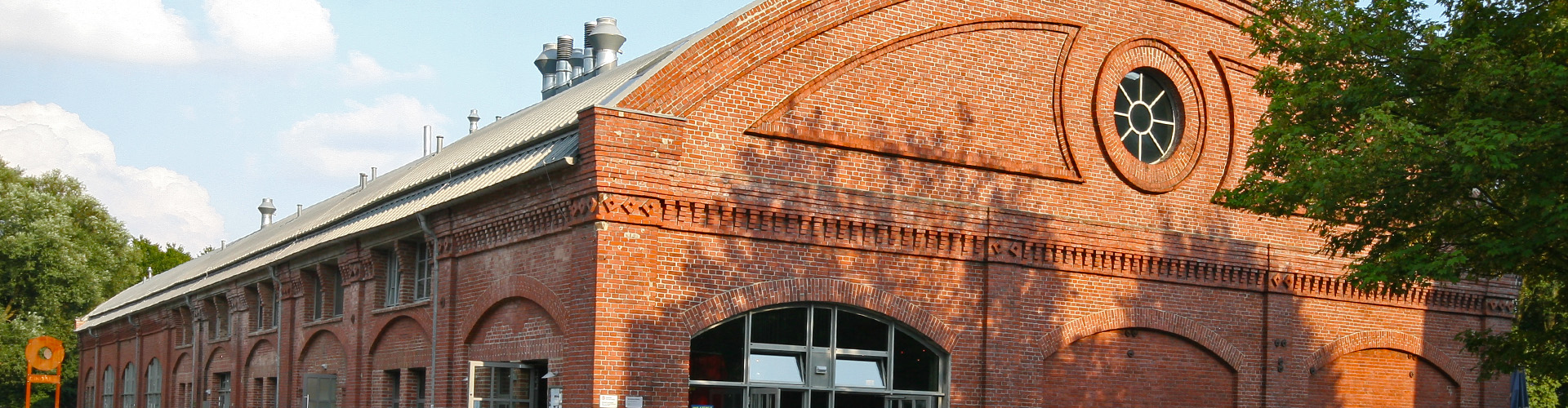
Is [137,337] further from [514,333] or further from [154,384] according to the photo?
[514,333]

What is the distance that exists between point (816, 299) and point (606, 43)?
53.7 ft

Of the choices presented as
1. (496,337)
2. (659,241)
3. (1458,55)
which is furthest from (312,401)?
(1458,55)

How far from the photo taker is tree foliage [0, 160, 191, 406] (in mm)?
51031

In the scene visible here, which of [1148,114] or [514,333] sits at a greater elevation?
[1148,114]

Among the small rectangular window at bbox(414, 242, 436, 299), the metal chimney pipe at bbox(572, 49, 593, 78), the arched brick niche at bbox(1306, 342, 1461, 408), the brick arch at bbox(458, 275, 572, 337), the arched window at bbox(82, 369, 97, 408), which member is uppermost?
the metal chimney pipe at bbox(572, 49, 593, 78)

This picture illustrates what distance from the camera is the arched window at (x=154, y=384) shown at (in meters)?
39.6

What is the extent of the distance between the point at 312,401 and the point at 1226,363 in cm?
1451

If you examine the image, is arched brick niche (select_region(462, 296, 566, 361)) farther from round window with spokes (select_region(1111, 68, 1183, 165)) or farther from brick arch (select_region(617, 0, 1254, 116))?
round window with spokes (select_region(1111, 68, 1183, 165))

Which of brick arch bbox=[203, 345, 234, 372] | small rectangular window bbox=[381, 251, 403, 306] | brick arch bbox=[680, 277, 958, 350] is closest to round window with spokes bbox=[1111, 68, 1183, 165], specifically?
brick arch bbox=[680, 277, 958, 350]

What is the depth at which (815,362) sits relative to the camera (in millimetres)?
18234

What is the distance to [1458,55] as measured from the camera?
15.3 metres

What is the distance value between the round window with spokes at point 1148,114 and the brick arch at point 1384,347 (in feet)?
13.8

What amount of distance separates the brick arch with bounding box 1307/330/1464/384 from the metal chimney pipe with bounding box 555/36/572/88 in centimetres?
1901

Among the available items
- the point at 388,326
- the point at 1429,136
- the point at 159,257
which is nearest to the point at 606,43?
the point at 388,326
